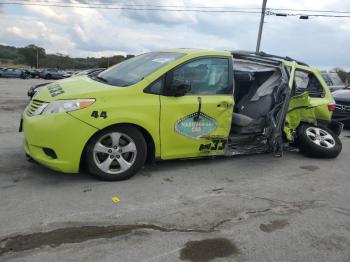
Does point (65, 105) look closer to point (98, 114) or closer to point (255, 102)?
point (98, 114)

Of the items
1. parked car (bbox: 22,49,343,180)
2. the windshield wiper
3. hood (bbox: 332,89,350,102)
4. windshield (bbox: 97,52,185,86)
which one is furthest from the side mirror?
hood (bbox: 332,89,350,102)

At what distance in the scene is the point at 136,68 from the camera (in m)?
5.80

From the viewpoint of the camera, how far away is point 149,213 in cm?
420

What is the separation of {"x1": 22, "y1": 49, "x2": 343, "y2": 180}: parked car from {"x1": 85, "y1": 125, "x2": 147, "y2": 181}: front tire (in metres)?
0.01

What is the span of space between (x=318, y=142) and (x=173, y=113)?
3.10 metres

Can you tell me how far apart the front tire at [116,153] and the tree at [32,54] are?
92725 mm

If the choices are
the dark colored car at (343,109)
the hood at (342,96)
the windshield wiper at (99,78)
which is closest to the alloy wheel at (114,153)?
the windshield wiper at (99,78)

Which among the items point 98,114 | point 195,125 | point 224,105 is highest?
point 224,105

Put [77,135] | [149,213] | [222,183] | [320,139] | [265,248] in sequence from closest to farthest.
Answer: [265,248] → [149,213] → [77,135] → [222,183] → [320,139]

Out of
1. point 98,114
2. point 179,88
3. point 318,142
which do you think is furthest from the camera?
point 318,142

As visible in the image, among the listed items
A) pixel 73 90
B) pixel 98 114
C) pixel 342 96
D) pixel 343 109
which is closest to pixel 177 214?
pixel 98 114

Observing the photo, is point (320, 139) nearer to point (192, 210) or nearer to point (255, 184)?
point (255, 184)

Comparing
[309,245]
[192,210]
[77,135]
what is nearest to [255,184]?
[192,210]

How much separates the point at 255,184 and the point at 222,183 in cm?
44
